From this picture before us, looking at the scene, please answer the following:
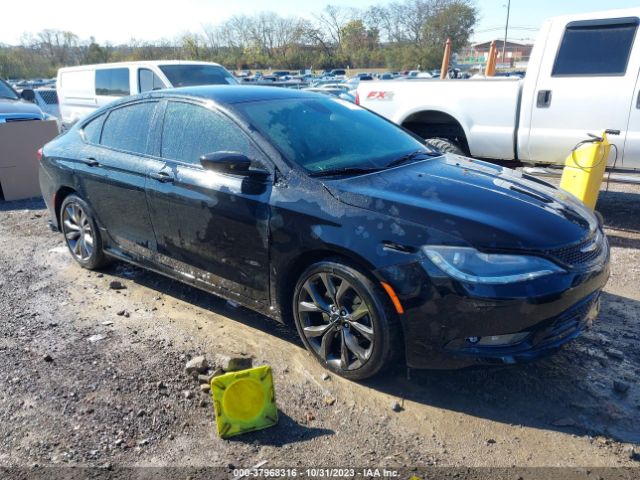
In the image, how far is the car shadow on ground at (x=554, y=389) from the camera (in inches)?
111

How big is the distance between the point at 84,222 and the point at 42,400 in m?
2.16

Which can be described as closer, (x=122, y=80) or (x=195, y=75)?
(x=195, y=75)

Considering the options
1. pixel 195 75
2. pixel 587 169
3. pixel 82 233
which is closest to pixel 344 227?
pixel 82 233

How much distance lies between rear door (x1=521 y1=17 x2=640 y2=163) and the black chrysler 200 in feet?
9.00

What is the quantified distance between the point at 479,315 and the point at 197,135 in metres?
2.31

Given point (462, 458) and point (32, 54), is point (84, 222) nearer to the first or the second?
point (462, 458)

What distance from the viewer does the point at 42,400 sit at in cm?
312

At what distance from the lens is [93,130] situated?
15.7ft

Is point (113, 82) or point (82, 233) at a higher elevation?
point (113, 82)

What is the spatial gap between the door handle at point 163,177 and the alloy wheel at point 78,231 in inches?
46.6

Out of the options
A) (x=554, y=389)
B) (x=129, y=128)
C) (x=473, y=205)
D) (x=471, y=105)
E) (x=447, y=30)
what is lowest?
(x=554, y=389)

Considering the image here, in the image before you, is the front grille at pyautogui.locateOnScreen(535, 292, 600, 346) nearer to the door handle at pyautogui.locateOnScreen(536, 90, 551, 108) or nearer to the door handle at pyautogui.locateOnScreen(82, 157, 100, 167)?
the door handle at pyautogui.locateOnScreen(82, 157, 100, 167)

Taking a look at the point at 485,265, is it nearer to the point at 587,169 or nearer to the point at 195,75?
the point at 587,169

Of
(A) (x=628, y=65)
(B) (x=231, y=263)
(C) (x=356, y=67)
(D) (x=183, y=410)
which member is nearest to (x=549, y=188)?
(B) (x=231, y=263)
